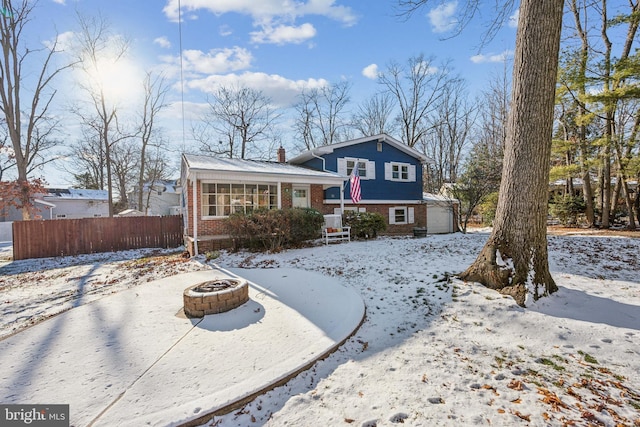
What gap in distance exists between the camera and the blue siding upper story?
Answer: 14500mm

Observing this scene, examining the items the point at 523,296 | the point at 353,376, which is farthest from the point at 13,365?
the point at 523,296

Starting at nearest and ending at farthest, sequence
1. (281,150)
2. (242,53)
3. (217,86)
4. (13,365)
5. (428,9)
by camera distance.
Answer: (13,365), (428,9), (242,53), (281,150), (217,86)

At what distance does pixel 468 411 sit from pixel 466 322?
5.82 ft

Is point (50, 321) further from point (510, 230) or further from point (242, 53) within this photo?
point (242, 53)

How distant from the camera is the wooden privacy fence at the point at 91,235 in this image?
10.5m

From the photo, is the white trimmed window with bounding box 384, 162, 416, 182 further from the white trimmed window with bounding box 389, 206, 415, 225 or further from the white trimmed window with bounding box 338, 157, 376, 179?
the white trimmed window with bounding box 389, 206, 415, 225

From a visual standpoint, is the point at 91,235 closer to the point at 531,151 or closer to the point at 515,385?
the point at 515,385

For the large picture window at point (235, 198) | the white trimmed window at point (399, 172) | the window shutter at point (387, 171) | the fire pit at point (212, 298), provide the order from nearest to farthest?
the fire pit at point (212, 298) < the large picture window at point (235, 198) < the window shutter at point (387, 171) < the white trimmed window at point (399, 172)

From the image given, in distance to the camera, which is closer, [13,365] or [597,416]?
[597,416]

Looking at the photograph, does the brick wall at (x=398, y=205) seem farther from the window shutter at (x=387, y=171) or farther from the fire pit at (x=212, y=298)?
the fire pit at (x=212, y=298)

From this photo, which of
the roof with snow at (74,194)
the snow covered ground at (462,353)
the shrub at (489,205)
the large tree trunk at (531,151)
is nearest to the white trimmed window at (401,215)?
the shrub at (489,205)

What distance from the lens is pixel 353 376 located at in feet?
8.63

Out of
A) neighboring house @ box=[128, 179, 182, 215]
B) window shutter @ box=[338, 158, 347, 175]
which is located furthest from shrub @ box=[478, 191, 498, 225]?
neighboring house @ box=[128, 179, 182, 215]

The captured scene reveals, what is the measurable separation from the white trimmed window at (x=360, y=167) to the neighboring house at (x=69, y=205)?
24.5 m
